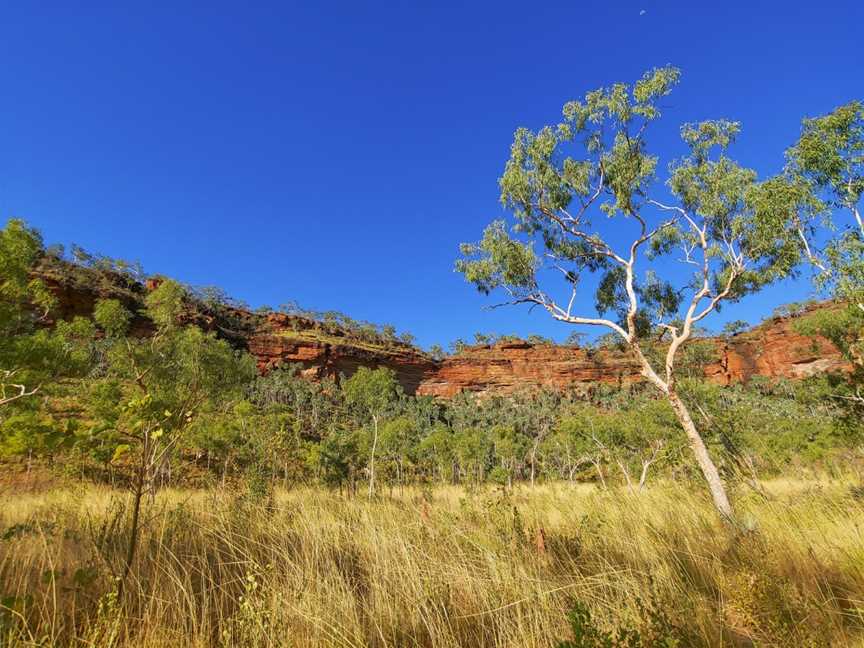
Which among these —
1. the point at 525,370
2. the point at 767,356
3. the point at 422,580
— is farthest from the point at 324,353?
the point at 767,356

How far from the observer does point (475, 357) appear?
3314 inches

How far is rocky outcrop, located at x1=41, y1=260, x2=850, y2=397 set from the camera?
68.3 metres

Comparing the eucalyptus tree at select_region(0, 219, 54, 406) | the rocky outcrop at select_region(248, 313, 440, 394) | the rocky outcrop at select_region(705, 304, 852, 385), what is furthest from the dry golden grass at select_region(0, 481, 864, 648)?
the rocky outcrop at select_region(705, 304, 852, 385)

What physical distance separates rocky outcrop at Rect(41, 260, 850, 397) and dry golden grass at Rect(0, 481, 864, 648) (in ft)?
222

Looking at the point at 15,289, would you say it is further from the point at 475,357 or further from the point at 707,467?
the point at 475,357

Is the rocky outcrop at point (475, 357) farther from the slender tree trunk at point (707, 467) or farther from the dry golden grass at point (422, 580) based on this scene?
the dry golden grass at point (422, 580)

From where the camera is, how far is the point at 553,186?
10.8 metres

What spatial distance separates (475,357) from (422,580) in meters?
82.5

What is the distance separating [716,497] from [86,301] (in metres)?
69.5

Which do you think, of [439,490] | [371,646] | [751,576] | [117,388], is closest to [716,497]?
[439,490]

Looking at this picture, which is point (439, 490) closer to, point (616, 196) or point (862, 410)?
point (616, 196)

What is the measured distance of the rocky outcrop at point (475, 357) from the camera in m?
68.3

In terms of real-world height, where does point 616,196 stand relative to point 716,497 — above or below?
above

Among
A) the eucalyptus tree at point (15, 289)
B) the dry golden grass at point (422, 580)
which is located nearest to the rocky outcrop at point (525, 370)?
the eucalyptus tree at point (15, 289)
